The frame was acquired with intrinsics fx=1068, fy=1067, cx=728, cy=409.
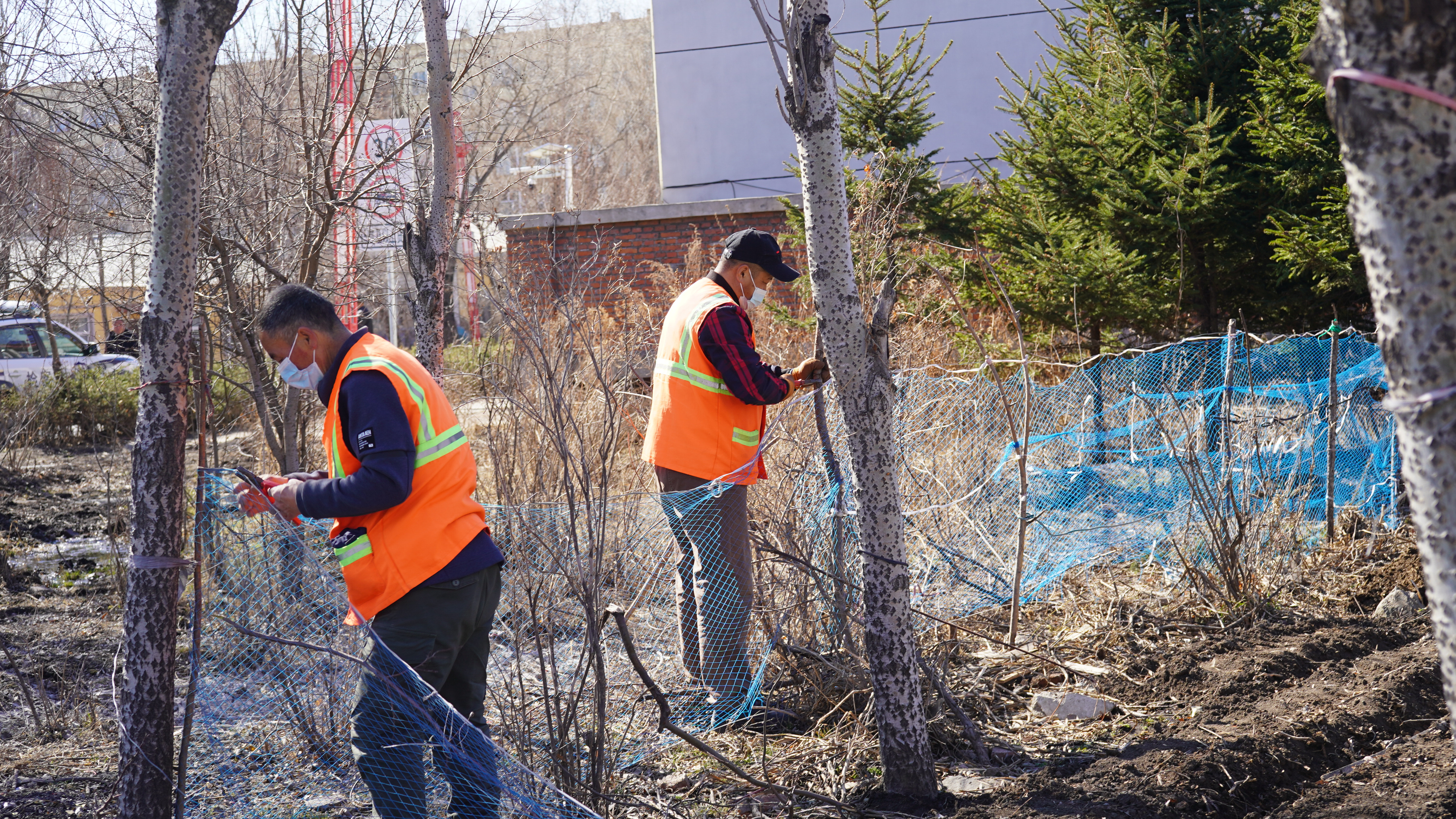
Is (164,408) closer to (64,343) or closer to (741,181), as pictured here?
(741,181)

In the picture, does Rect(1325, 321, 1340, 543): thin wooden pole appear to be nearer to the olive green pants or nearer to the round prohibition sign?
the olive green pants

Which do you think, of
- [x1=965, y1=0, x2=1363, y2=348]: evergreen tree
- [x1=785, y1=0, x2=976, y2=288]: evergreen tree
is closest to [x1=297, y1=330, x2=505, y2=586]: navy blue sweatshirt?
[x1=965, y1=0, x2=1363, y2=348]: evergreen tree

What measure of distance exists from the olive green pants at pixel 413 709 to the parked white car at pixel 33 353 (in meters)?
16.2

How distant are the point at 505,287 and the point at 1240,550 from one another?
12.9ft

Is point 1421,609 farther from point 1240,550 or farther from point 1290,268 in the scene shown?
point 1290,268

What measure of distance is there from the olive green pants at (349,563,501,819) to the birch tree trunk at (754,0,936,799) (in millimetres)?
1091

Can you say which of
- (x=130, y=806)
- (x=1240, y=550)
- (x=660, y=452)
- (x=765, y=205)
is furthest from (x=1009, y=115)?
(x=130, y=806)

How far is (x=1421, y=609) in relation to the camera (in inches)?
190

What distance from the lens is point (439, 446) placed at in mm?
2918

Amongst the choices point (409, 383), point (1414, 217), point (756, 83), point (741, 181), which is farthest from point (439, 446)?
point (756, 83)

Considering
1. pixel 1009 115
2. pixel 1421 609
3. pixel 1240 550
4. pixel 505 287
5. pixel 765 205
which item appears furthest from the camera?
pixel 1009 115

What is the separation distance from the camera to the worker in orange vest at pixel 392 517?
2.77 meters

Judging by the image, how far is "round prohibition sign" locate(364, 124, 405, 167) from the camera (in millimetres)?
5391

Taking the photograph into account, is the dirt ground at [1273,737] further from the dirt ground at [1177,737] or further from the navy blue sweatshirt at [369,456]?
the navy blue sweatshirt at [369,456]
